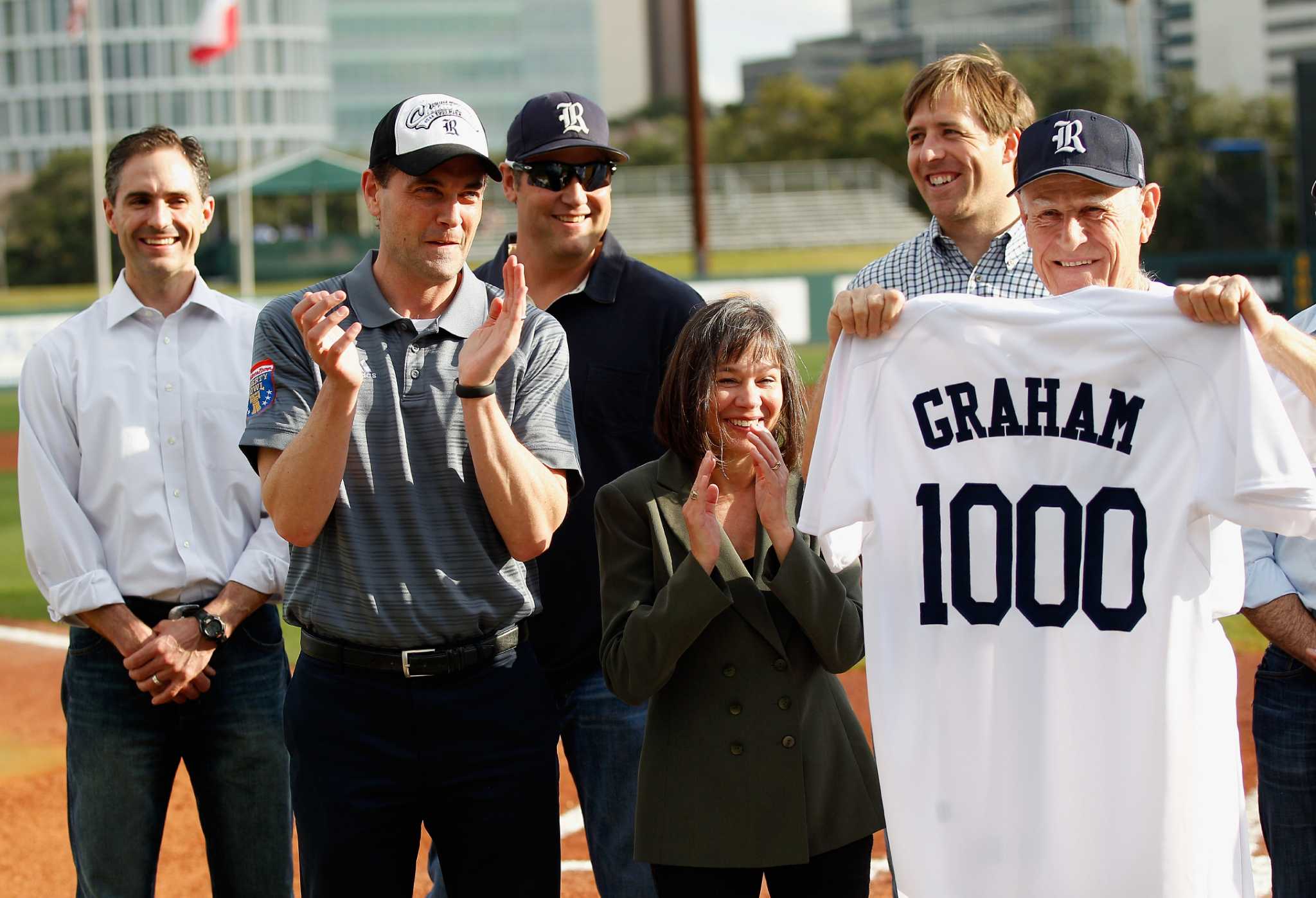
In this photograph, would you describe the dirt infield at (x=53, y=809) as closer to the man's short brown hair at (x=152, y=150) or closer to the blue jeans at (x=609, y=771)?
the blue jeans at (x=609, y=771)

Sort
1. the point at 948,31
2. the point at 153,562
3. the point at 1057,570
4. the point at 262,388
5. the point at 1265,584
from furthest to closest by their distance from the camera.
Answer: the point at 948,31 → the point at 153,562 → the point at 1265,584 → the point at 262,388 → the point at 1057,570

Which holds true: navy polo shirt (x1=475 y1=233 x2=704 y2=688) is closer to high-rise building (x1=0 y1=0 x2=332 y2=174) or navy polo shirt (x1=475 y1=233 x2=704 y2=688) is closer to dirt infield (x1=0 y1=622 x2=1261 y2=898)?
dirt infield (x1=0 y1=622 x2=1261 y2=898)

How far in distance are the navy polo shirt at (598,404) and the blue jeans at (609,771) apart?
83mm

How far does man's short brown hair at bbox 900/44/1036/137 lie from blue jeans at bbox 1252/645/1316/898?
5.20 feet

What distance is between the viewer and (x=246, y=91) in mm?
98688

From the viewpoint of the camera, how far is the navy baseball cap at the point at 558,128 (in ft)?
12.8

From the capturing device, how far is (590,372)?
3869mm

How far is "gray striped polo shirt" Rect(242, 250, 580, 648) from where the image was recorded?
3096 millimetres

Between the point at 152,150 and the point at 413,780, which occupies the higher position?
the point at 152,150

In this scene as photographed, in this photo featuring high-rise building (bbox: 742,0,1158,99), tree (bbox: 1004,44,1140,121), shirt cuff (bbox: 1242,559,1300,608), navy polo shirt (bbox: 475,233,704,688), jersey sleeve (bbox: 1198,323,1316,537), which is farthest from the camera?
high-rise building (bbox: 742,0,1158,99)

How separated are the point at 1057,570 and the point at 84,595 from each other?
2.41 m

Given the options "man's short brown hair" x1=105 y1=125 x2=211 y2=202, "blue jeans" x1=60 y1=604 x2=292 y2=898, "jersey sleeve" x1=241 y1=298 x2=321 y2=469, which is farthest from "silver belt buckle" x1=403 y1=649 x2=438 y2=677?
"man's short brown hair" x1=105 y1=125 x2=211 y2=202

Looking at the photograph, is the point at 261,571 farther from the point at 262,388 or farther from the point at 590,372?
the point at 590,372

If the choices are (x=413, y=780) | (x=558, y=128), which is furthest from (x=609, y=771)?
(x=558, y=128)
